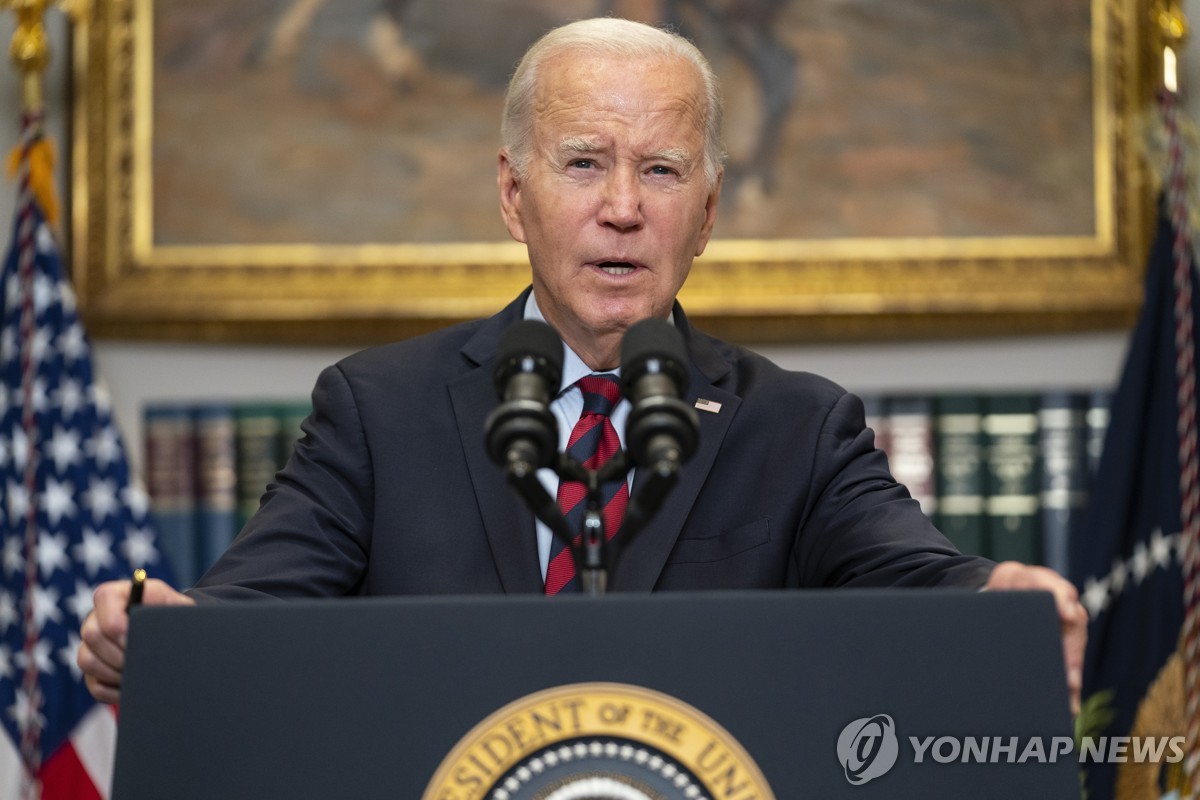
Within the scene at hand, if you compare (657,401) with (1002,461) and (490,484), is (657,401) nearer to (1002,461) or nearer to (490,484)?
(490,484)

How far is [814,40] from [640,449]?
12.1 ft

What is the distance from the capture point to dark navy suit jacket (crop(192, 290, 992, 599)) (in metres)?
2.17

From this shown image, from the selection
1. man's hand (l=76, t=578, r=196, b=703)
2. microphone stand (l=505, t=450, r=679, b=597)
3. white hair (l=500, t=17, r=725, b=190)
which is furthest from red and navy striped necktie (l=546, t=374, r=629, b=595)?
man's hand (l=76, t=578, r=196, b=703)

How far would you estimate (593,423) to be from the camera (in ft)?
7.52

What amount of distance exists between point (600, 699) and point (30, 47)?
3739mm

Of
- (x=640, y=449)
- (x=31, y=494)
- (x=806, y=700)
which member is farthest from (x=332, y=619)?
(x=31, y=494)

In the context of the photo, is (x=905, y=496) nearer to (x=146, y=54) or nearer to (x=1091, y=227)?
(x=1091, y=227)

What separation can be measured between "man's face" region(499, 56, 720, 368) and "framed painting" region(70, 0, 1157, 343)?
233 cm

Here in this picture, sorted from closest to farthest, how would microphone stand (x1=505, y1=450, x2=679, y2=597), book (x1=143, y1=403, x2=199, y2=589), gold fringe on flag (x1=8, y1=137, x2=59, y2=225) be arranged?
microphone stand (x1=505, y1=450, x2=679, y2=597), gold fringe on flag (x1=8, y1=137, x2=59, y2=225), book (x1=143, y1=403, x2=199, y2=589)

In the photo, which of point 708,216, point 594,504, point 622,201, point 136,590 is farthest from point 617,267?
point 136,590

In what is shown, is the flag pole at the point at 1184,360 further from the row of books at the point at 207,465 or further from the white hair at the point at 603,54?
the row of books at the point at 207,465

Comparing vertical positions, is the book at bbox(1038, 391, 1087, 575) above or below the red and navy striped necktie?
below

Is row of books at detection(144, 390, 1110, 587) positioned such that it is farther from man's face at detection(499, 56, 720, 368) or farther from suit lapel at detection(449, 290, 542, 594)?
man's face at detection(499, 56, 720, 368)

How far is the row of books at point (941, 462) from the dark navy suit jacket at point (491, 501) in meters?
2.34
